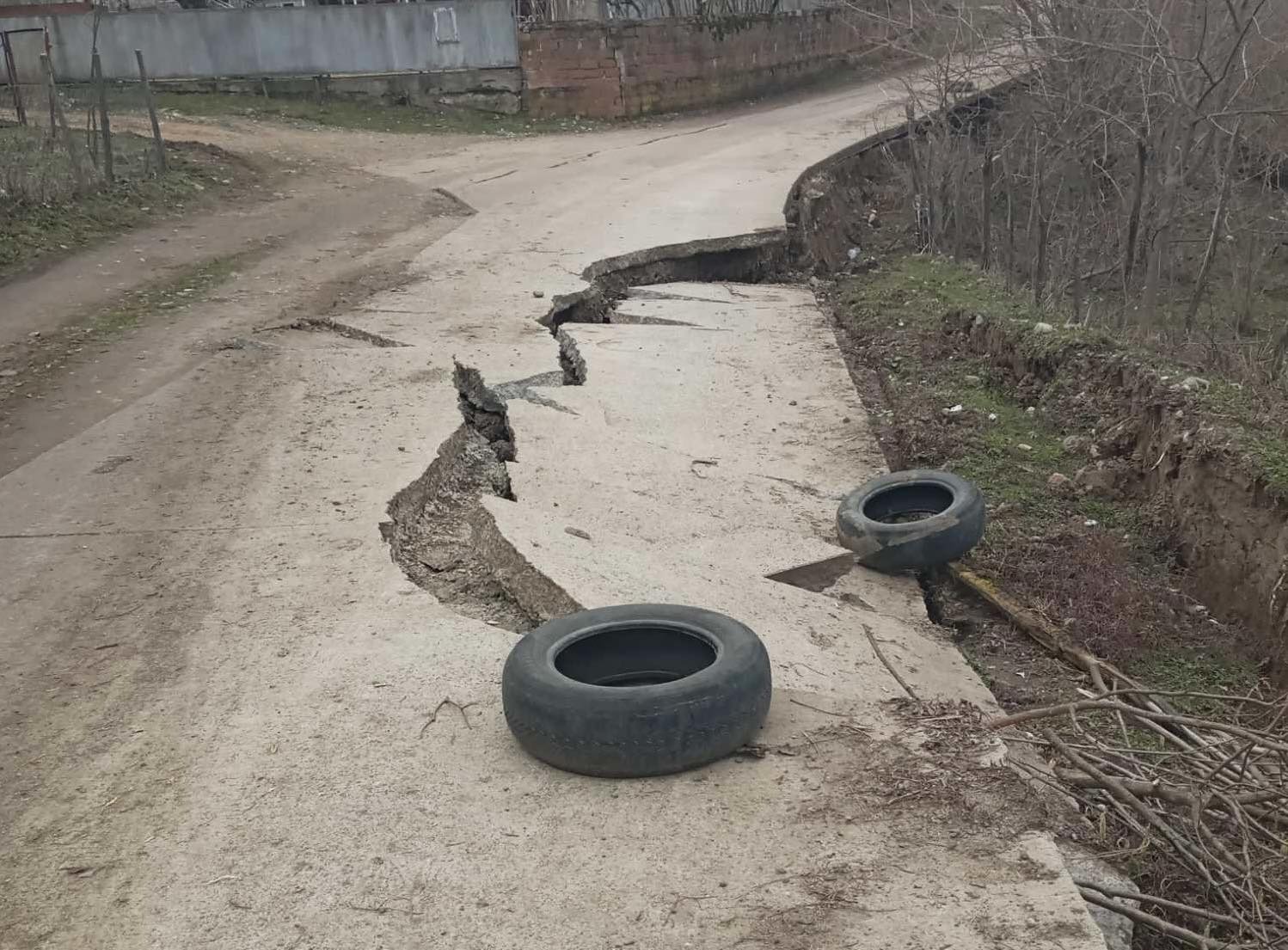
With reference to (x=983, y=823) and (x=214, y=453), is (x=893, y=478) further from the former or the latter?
(x=214, y=453)

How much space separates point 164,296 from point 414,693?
5906 millimetres

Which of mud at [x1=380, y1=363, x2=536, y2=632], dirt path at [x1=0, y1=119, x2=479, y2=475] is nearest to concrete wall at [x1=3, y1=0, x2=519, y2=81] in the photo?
dirt path at [x1=0, y1=119, x2=479, y2=475]

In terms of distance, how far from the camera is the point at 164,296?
325 inches

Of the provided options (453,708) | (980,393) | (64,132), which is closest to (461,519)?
(453,708)

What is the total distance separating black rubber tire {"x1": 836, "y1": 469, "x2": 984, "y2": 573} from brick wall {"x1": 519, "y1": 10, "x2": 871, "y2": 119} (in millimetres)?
14887

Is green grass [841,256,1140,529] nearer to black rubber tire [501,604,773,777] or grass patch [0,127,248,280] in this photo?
black rubber tire [501,604,773,777]

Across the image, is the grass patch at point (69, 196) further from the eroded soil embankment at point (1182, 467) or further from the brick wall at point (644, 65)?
the eroded soil embankment at point (1182, 467)

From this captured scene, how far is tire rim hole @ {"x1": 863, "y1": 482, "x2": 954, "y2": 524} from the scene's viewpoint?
5152mm

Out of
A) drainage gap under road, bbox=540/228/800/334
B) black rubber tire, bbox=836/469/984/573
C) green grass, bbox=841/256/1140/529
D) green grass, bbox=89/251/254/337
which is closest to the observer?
black rubber tire, bbox=836/469/984/573

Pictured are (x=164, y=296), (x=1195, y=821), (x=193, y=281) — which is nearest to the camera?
(x=1195, y=821)

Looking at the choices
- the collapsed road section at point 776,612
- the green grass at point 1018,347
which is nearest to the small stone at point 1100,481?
the green grass at point 1018,347

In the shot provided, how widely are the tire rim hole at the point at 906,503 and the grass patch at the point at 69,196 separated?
7170 millimetres

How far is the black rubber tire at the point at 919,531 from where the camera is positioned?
189 inches

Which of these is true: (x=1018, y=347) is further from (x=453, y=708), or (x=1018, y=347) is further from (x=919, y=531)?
(x=453, y=708)
